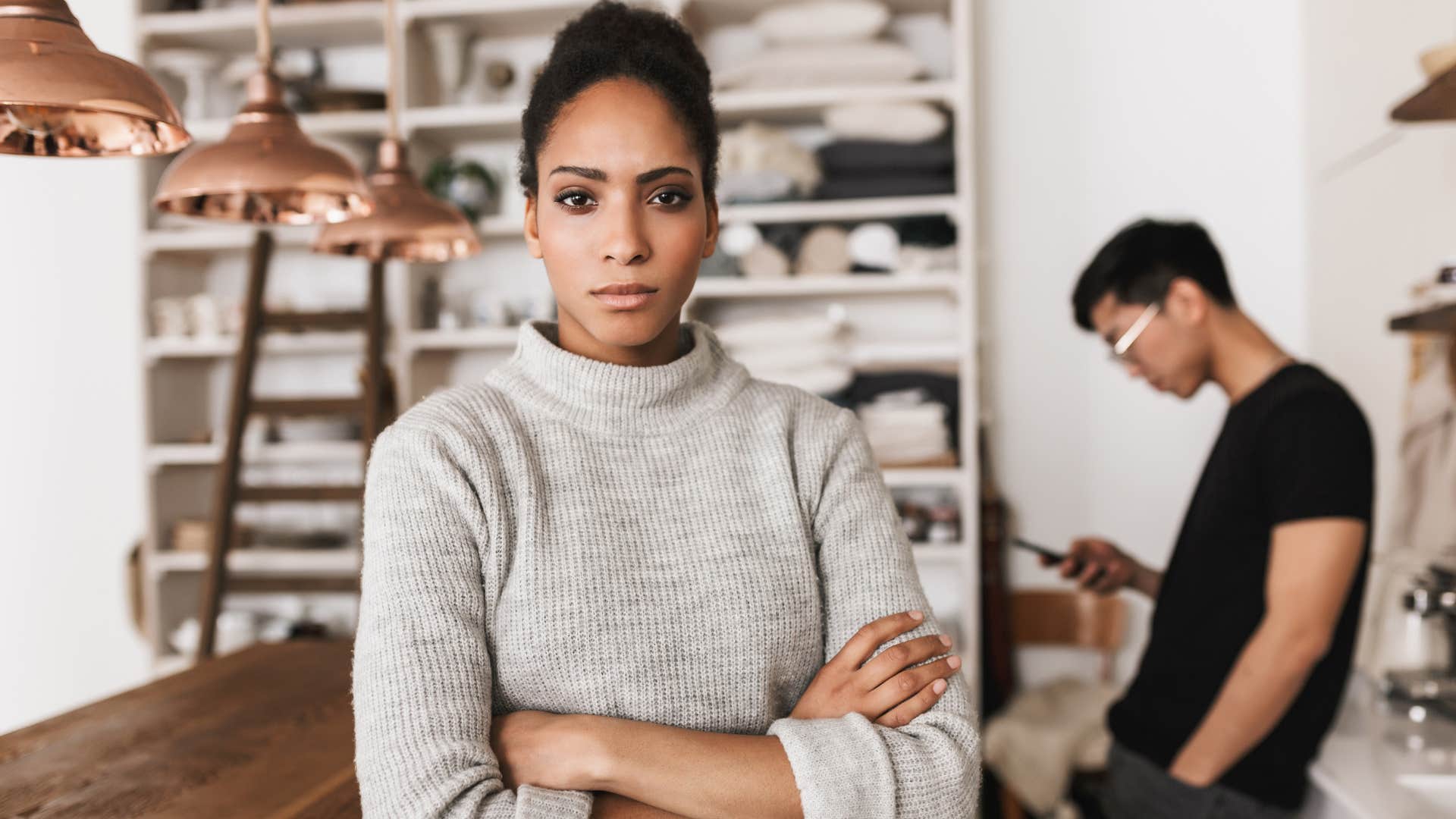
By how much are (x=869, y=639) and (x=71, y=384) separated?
3474 millimetres

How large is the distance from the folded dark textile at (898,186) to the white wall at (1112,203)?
38cm

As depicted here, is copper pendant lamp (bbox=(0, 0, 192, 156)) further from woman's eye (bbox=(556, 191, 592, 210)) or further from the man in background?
the man in background

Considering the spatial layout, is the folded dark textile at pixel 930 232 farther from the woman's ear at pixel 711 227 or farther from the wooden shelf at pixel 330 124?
the woman's ear at pixel 711 227

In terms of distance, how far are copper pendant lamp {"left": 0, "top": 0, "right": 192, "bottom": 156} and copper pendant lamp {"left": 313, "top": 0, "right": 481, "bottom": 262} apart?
58 centimetres

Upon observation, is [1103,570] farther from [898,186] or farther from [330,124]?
[330,124]

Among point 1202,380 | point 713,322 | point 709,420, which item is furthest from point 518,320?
point 709,420

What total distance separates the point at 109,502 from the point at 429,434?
3.17 m

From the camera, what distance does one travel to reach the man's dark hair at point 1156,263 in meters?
1.86

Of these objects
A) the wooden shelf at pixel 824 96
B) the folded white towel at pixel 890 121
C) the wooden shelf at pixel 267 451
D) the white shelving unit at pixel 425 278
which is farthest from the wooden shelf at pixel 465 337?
the folded white towel at pixel 890 121

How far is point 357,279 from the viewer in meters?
3.49

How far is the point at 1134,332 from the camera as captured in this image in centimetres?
192

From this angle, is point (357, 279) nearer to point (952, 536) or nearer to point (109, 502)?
point (109, 502)

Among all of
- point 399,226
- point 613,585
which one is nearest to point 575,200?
point 613,585

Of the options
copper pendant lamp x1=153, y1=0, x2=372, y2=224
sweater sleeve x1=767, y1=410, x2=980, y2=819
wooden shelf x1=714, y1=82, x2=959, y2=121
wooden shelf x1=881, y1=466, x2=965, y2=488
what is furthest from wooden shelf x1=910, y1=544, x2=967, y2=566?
sweater sleeve x1=767, y1=410, x2=980, y2=819
